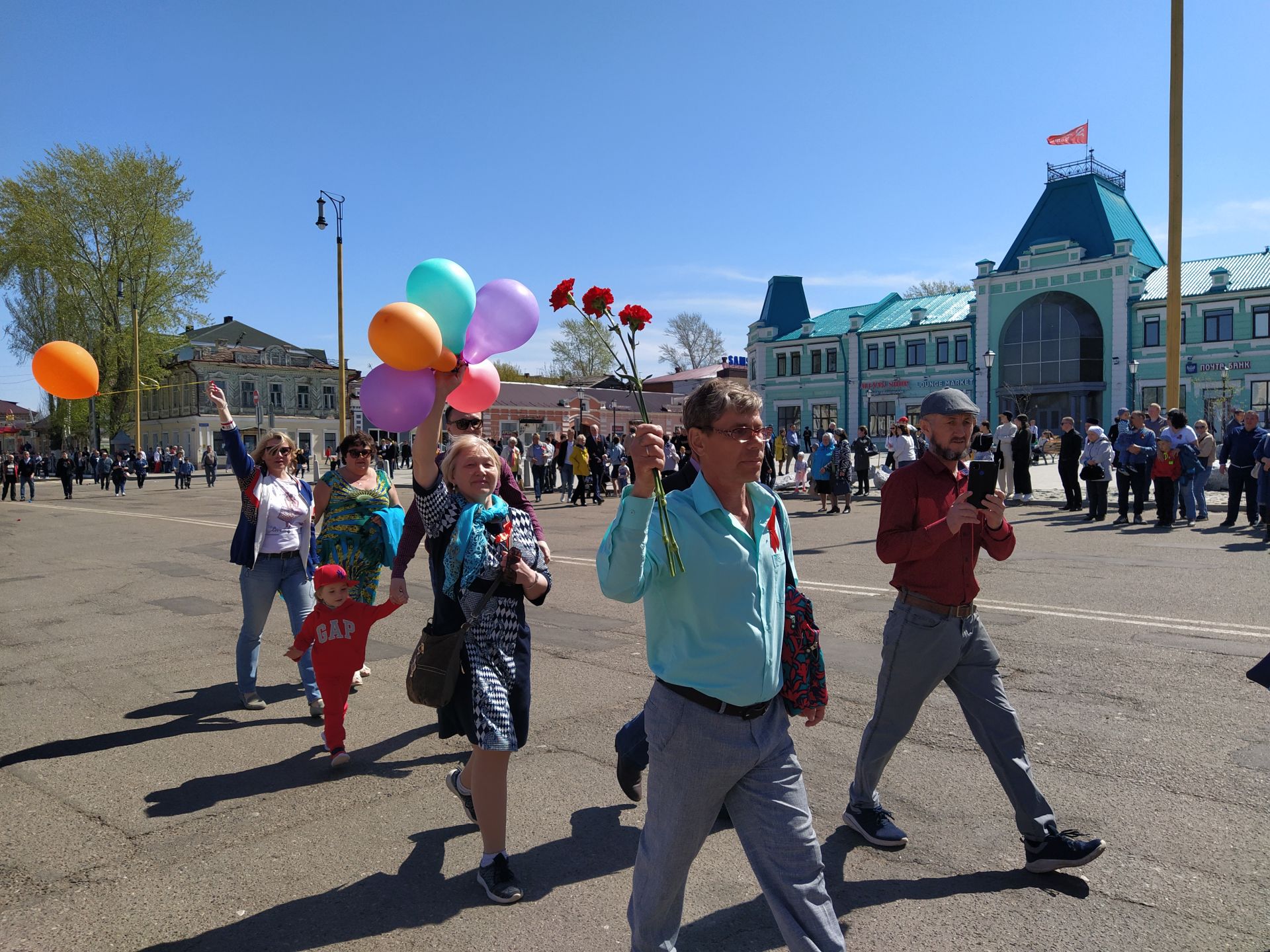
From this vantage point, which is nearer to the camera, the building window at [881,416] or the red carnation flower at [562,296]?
the red carnation flower at [562,296]

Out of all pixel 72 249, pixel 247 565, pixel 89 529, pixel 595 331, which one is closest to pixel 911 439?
pixel 247 565

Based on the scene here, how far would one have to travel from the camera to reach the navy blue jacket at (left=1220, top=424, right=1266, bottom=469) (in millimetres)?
14273

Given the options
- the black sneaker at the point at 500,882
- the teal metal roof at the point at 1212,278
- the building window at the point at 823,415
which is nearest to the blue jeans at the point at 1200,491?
the black sneaker at the point at 500,882

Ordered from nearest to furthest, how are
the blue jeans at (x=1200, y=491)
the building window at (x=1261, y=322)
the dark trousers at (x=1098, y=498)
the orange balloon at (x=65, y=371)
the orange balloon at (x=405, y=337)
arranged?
the orange balloon at (x=405, y=337), the orange balloon at (x=65, y=371), the blue jeans at (x=1200, y=491), the dark trousers at (x=1098, y=498), the building window at (x=1261, y=322)

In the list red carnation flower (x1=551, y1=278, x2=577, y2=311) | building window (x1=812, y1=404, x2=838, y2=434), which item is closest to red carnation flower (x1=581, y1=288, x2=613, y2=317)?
red carnation flower (x1=551, y1=278, x2=577, y2=311)

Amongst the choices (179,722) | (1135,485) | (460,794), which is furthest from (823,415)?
(460,794)

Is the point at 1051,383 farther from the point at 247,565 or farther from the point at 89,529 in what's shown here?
the point at 247,565

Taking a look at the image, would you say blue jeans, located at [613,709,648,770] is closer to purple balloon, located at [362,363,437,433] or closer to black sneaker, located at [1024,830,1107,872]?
black sneaker, located at [1024,830,1107,872]

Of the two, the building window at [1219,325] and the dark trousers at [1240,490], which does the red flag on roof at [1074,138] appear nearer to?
the building window at [1219,325]

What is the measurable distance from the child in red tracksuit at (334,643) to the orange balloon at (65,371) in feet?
6.70

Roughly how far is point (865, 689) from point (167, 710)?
4.57m

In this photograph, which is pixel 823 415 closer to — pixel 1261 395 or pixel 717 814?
pixel 1261 395

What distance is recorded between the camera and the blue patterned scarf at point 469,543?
11.5ft

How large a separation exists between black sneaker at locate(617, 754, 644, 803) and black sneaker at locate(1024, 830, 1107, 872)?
5.44ft
